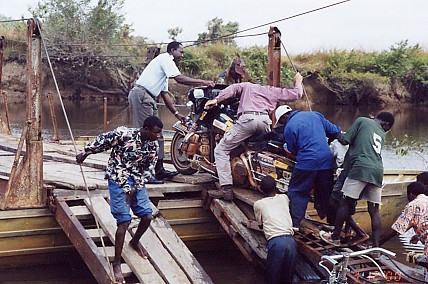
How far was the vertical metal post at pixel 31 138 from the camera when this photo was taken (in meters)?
7.75

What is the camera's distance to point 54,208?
789cm

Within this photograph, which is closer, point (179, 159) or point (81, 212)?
point (81, 212)

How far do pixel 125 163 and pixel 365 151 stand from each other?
268 cm

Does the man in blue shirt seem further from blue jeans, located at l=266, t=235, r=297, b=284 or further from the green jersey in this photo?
blue jeans, located at l=266, t=235, r=297, b=284

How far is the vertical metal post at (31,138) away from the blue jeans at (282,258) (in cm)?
310

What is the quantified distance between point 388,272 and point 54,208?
4090 millimetres

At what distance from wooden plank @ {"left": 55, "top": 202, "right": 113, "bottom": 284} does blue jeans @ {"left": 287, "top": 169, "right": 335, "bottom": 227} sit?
2349mm

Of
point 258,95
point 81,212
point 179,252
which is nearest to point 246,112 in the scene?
point 258,95

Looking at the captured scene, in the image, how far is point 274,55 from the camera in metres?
9.43

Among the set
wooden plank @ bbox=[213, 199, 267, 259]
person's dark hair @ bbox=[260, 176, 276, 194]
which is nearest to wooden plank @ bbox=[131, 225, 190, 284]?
wooden plank @ bbox=[213, 199, 267, 259]

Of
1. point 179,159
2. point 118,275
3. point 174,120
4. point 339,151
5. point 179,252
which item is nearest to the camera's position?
point 118,275

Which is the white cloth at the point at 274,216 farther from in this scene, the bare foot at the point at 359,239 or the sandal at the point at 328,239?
the bare foot at the point at 359,239

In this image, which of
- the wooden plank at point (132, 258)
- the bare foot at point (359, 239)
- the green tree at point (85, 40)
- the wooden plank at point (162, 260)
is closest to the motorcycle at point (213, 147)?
the bare foot at point (359, 239)

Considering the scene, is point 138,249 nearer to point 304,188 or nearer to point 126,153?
point 126,153
